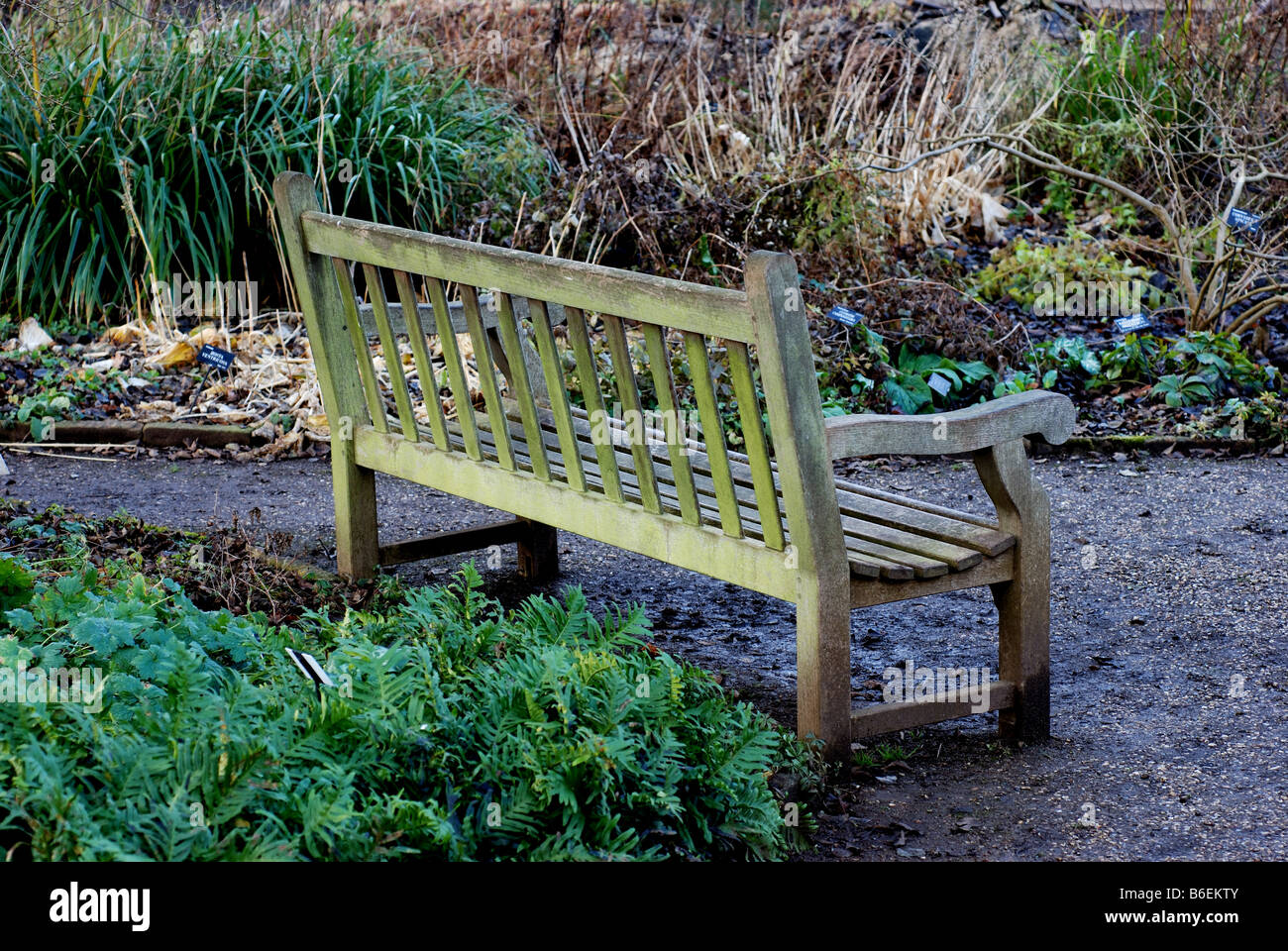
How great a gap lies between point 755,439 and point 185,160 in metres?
5.82

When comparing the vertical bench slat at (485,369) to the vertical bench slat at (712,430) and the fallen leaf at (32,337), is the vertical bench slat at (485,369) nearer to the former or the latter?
the vertical bench slat at (712,430)

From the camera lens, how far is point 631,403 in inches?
121

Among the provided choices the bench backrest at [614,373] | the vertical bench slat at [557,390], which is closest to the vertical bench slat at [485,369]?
the bench backrest at [614,373]

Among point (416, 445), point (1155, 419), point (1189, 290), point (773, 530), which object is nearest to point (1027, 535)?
point (773, 530)

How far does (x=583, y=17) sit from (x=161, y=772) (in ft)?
33.3

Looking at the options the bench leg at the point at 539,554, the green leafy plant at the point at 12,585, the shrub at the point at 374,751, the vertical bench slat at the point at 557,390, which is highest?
the vertical bench slat at the point at 557,390

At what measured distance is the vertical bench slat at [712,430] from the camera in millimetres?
2916

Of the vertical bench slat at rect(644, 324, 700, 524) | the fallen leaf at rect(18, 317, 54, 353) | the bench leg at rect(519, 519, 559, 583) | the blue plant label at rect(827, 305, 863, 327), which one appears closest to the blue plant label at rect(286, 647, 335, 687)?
the vertical bench slat at rect(644, 324, 700, 524)

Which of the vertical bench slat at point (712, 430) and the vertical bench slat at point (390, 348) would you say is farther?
the vertical bench slat at point (390, 348)

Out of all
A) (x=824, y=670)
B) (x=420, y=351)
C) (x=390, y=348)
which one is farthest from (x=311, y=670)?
(x=390, y=348)

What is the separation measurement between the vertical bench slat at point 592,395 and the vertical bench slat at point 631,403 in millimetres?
63
